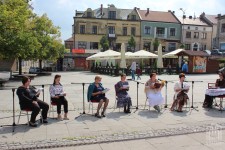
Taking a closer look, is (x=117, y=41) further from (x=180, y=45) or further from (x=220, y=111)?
(x=220, y=111)

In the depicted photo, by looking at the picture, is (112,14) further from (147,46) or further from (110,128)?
(110,128)

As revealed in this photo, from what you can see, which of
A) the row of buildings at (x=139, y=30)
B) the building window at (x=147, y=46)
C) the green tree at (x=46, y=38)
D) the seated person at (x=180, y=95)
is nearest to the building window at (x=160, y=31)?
the row of buildings at (x=139, y=30)

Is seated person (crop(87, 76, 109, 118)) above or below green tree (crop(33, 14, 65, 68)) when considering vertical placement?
below

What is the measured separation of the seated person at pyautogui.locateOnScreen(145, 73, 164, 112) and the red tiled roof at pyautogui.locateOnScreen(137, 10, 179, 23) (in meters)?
49.7

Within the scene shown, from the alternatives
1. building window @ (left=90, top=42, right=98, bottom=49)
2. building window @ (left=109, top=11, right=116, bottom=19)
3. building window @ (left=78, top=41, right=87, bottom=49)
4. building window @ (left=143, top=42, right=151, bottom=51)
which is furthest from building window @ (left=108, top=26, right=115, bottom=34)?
building window @ (left=143, top=42, right=151, bottom=51)

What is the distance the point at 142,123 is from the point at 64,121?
2.17 m

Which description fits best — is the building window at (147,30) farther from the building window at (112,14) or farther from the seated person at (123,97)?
the seated person at (123,97)

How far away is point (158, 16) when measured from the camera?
60250mm

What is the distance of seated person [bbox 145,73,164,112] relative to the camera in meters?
9.75

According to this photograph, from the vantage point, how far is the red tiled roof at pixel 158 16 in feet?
193

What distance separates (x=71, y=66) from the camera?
173 feet

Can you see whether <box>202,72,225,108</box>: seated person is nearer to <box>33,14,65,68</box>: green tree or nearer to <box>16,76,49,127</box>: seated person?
<box>16,76,49,127</box>: seated person

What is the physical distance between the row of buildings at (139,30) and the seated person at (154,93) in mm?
42561

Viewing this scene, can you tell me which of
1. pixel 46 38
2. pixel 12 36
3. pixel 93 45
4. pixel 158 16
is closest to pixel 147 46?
pixel 158 16
